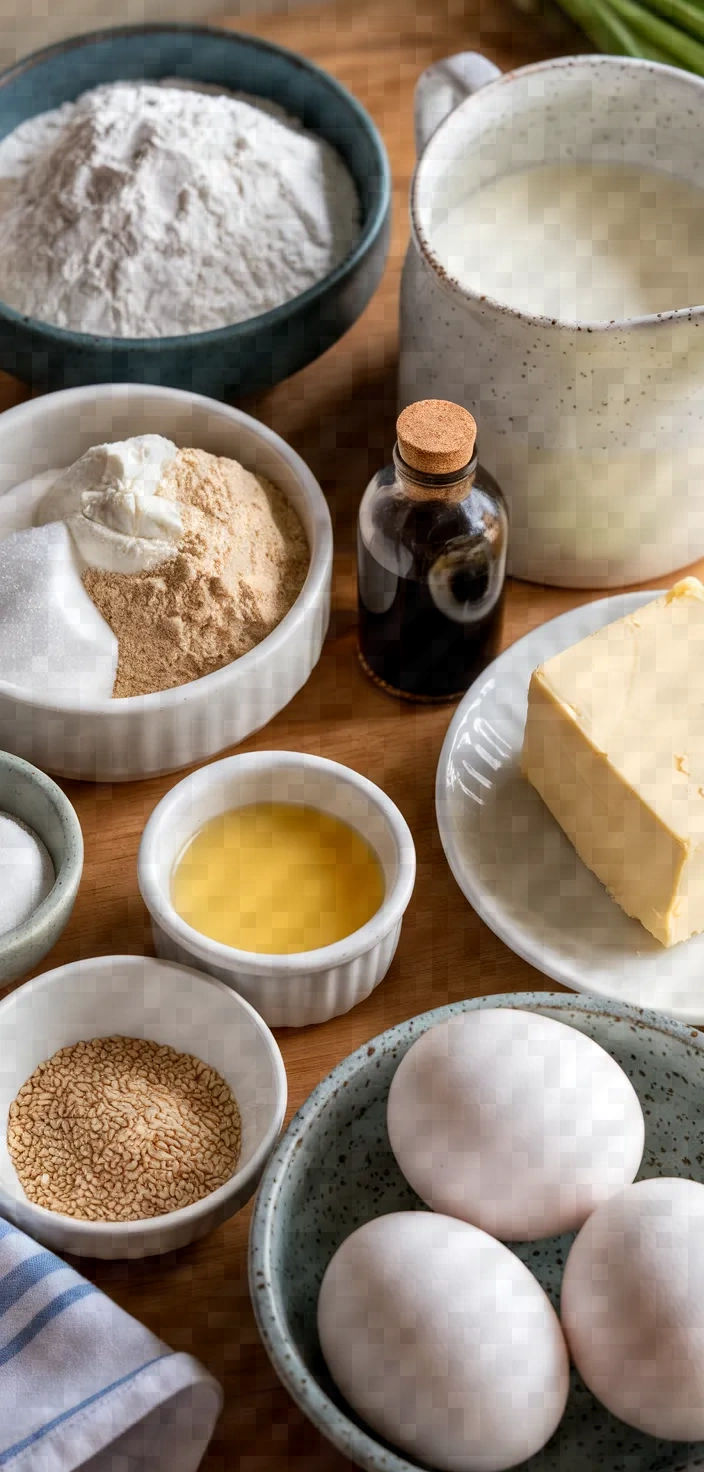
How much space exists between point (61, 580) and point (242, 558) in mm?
103

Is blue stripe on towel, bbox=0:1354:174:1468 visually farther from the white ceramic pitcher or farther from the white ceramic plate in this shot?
the white ceramic pitcher

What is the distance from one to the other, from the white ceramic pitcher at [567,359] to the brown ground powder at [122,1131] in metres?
0.39

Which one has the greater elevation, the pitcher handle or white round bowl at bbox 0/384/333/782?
the pitcher handle

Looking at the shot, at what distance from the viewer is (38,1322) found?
1.92ft

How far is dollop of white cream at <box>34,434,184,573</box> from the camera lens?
775 mm

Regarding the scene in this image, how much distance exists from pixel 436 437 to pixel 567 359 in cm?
10

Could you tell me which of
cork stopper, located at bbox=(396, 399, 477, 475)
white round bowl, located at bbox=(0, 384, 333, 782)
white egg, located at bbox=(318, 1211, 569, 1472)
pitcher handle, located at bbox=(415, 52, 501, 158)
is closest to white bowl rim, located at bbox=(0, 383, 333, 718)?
white round bowl, located at bbox=(0, 384, 333, 782)

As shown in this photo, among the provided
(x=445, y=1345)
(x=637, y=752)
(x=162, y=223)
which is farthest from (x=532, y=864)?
(x=162, y=223)

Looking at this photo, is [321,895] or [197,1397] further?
[321,895]

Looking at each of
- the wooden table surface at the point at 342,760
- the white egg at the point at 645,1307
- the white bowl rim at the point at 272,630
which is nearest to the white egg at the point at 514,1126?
the white egg at the point at 645,1307

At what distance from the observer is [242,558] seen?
2.62 ft

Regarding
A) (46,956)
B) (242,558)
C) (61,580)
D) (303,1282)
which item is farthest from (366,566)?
(303,1282)

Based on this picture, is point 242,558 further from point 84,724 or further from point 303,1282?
point 303,1282

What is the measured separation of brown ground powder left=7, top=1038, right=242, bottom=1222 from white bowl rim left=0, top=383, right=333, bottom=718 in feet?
0.59
